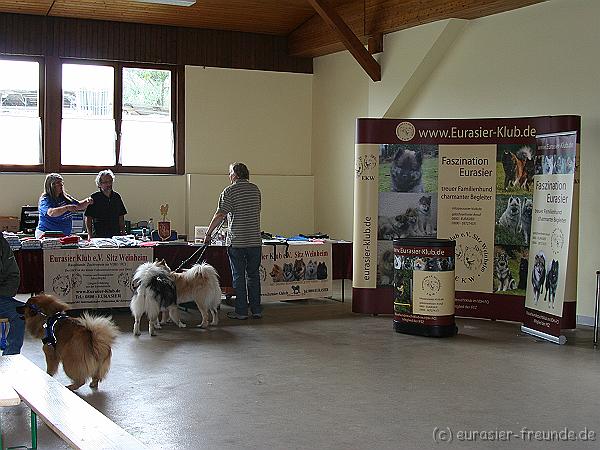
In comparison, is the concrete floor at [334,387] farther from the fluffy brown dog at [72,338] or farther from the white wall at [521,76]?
the white wall at [521,76]

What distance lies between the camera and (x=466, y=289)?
877 cm

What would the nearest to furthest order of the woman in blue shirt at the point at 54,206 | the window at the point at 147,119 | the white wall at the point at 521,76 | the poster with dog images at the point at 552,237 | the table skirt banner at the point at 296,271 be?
the poster with dog images at the point at 552,237 → the white wall at the point at 521,76 → the woman in blue shirt at the point at 54,206 → the table skirt banner at the point at 296,271 → the window at the point at 147,119

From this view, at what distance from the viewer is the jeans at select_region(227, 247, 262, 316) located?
865 cm

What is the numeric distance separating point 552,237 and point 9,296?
461 cm

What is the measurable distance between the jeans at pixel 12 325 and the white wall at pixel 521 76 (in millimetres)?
5589

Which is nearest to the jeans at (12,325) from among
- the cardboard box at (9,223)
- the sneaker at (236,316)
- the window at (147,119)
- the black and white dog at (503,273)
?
the sneaker at (236,316)

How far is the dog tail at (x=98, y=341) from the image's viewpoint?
556 centimetres

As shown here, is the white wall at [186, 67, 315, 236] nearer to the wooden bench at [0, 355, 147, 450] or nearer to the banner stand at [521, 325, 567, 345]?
the banner stand at [521, 325, 567, 345]

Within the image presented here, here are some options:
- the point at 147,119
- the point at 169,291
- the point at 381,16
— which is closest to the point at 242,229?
the point at 169,291

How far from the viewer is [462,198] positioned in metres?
8.72

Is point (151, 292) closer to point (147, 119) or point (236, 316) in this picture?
point (236, 316)

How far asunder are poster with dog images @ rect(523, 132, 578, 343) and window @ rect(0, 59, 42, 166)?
6958 millimetres

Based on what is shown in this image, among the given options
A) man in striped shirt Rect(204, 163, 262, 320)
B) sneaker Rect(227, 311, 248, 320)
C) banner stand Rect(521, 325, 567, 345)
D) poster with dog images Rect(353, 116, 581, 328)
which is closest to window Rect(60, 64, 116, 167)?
man in striped shirt Rect(204, 163, 262, 320)

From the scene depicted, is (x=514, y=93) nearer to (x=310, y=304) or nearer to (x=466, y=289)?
(x=466, y=289)
